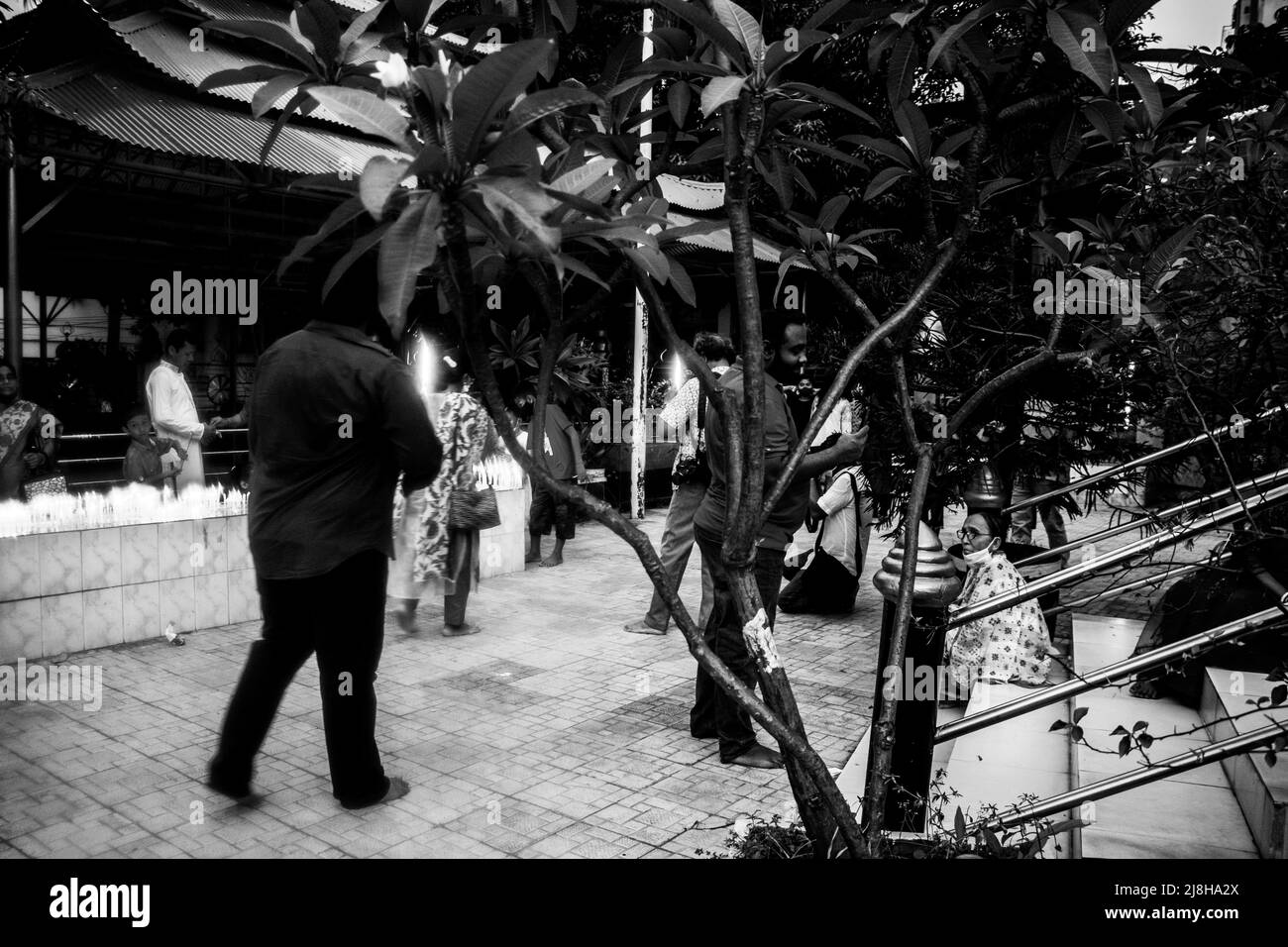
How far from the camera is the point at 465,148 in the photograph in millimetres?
1602

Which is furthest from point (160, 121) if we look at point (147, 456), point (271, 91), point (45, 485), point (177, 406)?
point (271, 91)

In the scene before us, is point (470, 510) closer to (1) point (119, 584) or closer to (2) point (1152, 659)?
(1) point (119, 584)

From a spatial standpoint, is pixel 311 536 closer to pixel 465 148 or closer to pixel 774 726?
pixel 774 726

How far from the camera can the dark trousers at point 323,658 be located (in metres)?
3.65

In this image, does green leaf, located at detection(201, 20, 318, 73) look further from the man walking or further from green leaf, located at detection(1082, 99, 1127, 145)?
the man walking

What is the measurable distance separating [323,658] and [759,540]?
1849 millimetres

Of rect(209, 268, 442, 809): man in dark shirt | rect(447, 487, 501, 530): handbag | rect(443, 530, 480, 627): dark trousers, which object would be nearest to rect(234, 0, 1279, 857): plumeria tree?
rect(209, 268, 442, 809): man in dark shirt

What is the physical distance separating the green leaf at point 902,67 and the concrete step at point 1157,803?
1.85 meters

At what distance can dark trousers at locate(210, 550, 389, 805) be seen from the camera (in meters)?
3.65

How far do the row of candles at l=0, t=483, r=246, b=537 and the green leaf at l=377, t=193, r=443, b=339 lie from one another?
5058 mm

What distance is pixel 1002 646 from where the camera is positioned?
5.37 metres
